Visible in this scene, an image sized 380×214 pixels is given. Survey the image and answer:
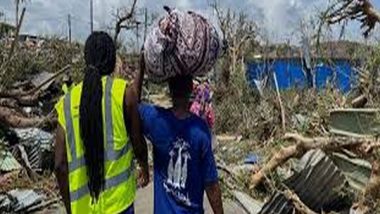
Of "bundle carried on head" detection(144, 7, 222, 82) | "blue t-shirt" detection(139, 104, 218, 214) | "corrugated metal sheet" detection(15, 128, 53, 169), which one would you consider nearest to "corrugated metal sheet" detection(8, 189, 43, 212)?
"corrugated metal sheet" detection(15, 128, 53, 169)

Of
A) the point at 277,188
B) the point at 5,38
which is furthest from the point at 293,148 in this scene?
the point at 5,38

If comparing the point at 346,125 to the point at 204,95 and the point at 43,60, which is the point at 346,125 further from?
the point at 43,60

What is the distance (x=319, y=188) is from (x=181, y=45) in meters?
3.51

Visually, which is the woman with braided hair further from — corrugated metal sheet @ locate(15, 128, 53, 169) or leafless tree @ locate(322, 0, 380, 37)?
corrugated metal sheet @ locate(15, 128, 53, 169)

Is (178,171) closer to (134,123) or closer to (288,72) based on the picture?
(134,123)

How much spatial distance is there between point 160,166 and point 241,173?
17.2 ft

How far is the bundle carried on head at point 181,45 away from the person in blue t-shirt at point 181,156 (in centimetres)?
6

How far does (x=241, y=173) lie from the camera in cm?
844

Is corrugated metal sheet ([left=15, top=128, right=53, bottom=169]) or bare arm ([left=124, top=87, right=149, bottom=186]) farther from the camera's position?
corrugated metal sheet ([left=15, top=128, right=53, bottom=169])

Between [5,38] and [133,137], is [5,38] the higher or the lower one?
the lower one

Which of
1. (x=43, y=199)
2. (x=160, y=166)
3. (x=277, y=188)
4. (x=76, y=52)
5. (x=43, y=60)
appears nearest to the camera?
(x=160, y=166)

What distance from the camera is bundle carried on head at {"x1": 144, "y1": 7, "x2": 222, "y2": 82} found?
3.20m

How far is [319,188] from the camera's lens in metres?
6.38

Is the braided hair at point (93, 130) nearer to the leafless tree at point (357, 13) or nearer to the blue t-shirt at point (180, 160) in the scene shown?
the blue t-shirt at point (180, 160)
